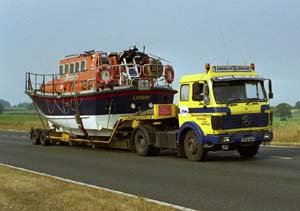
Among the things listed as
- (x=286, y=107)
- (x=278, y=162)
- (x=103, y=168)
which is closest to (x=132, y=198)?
(x=103, y=168)

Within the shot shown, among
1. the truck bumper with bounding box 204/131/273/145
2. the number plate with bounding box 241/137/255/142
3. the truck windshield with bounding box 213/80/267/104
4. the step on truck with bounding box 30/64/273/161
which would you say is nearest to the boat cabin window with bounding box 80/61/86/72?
Result: the step on truck with bounding box 30/64/273/161

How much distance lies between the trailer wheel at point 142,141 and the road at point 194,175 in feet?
0.99

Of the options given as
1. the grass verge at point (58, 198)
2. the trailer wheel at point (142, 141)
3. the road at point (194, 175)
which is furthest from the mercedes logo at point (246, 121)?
the grass verge at point (58, 198)

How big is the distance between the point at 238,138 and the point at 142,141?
4222mm

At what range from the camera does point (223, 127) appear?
14.9 meters

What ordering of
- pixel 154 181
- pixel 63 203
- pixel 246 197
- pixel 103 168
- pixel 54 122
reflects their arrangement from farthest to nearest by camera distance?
pixel 54 122 < pixel 103 168 < pixel 154 181 < pixel 246 197 < pixel 63 203

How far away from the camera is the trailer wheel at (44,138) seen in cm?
2511

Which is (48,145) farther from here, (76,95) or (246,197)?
(246,197)

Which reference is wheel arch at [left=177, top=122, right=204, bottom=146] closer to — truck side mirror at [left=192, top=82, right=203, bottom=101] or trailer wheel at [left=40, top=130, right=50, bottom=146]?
truck side mirror at [left=192, top=82, right=203, bottom=101]

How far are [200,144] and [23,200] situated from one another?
7.13 metres

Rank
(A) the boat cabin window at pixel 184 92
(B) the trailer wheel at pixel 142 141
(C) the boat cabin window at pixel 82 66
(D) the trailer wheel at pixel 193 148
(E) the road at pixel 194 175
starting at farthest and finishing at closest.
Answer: (C) the boat cabin window at pixel 82 66
(B) the trailer wheel at pixel 142 141
(A) the boat cabin window at pixel 184 92
(D) the trailer wheel at pixel 193 148
(E) the road at pixel 194 175

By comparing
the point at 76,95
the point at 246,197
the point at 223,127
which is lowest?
the point at 246,197

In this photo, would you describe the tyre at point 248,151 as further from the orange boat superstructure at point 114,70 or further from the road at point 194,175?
the orange boat superstructure at point 114,70

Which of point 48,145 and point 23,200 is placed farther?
point 48,145
